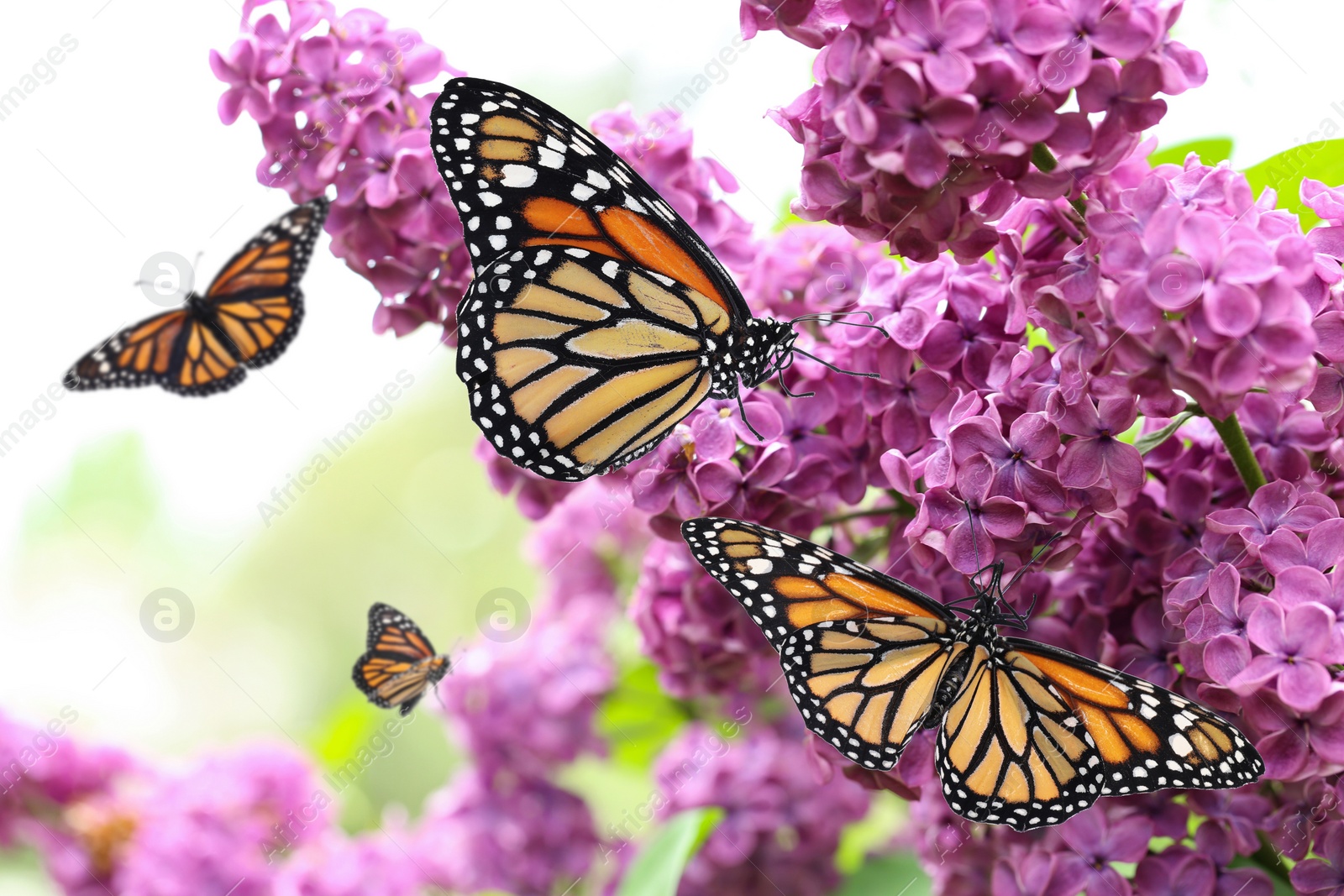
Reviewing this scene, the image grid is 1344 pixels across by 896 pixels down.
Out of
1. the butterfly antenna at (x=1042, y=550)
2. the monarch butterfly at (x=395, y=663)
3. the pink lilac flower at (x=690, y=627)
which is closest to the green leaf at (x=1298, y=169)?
the butterfly antenna at (x=1042, y=550)

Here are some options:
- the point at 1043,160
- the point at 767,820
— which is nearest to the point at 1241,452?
the point at 1043,160

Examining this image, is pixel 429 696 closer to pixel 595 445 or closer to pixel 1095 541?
pixel 595 445

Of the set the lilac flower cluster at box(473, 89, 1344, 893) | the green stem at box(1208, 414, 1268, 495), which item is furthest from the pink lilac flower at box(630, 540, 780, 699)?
the green stem at box(1208, 414, 1268, 495)

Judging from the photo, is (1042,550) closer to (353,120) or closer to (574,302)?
(574,302)

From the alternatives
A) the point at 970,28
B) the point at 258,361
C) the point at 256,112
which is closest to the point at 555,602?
the point at 258,361

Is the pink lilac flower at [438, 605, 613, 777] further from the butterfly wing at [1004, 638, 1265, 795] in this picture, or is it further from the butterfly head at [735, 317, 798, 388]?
the butterfly wing at [1004, 638, 1265, 795]

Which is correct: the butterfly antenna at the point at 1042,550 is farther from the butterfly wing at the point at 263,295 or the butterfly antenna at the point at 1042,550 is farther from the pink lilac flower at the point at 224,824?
the pink lilac flower at the point at 224,824
